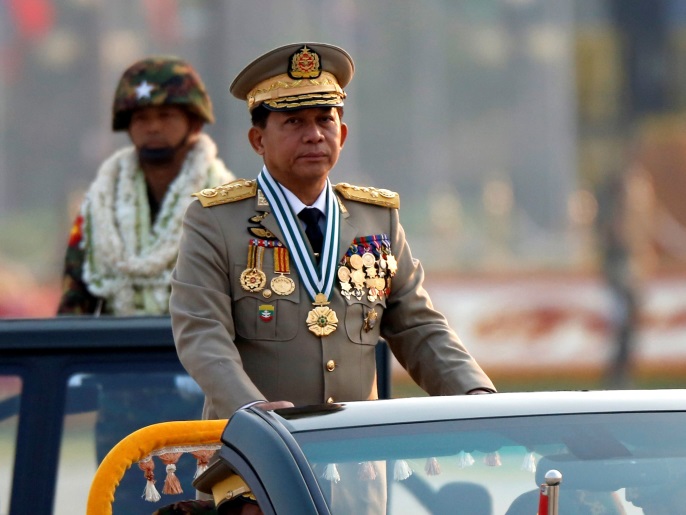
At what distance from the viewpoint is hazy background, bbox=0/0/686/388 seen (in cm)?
1570

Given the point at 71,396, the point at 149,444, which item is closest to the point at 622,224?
the point at 71,396

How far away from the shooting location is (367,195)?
11.6 ft

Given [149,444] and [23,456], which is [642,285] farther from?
[149,444]

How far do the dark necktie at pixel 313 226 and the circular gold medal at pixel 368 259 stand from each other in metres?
0.09

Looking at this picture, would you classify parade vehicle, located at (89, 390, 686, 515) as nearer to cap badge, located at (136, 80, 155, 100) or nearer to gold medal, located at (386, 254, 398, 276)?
gold medal, located at (386, 254, 398, 276)

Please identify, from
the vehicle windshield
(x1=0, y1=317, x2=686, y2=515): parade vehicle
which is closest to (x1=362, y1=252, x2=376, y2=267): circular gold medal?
(x1=0, y1=317, x2=686, y2=515): parade vehicle

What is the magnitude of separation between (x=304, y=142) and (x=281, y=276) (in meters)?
0.28

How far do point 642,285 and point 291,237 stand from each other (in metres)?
12.8

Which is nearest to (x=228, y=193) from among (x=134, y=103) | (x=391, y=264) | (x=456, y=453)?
(x=391, y=264)

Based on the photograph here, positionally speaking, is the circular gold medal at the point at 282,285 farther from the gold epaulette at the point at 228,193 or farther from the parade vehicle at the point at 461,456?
the parade vehicle at the point at 461,456

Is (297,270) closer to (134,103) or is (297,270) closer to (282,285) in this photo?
(282,285)

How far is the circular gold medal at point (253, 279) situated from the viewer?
10.9 feet

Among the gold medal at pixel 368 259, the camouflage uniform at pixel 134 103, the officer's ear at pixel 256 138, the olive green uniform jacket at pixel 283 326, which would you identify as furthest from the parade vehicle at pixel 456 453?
the camouflage uniform at pixel 134 103

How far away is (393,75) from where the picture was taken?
17.2 metres
